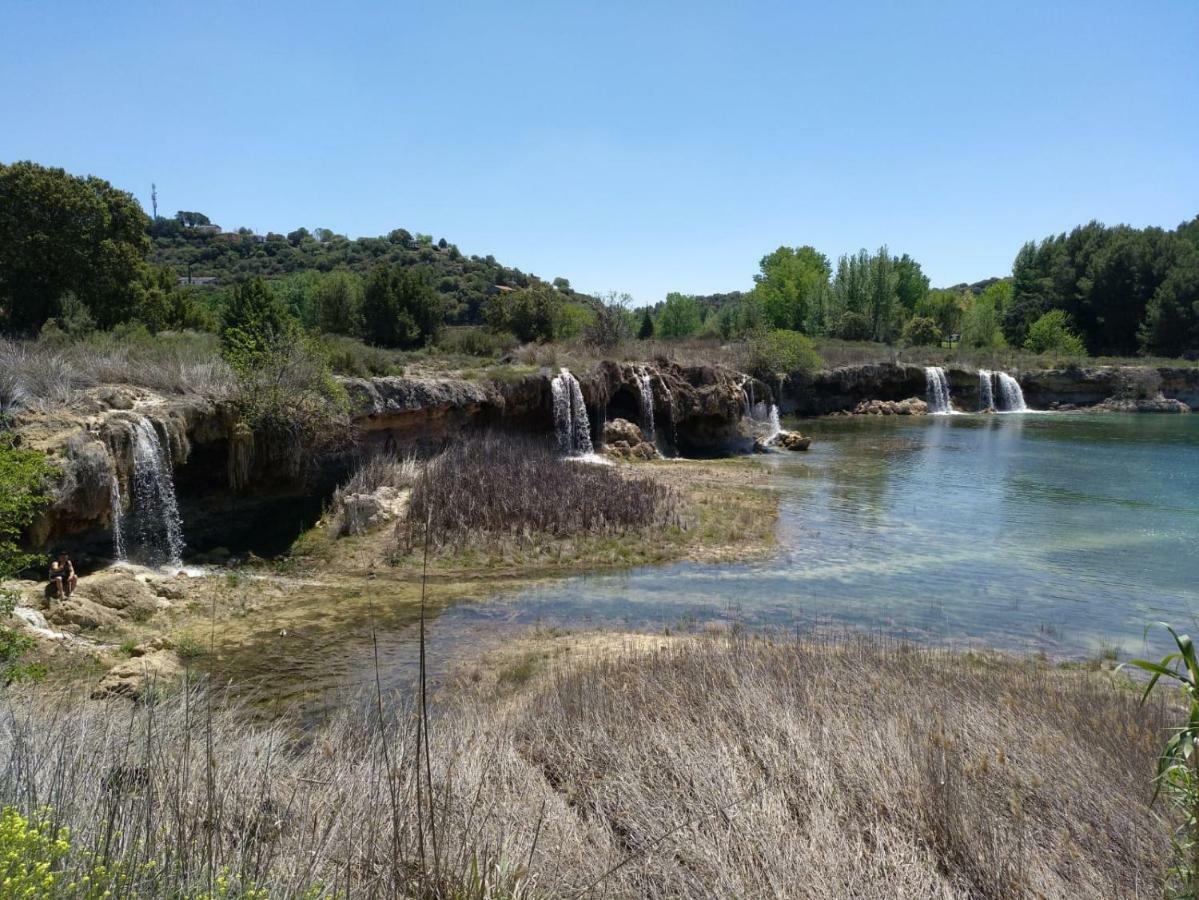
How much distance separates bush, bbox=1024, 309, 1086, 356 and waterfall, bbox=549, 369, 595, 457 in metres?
47.5

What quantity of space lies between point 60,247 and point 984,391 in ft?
149

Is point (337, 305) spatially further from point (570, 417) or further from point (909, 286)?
point (909, 286)

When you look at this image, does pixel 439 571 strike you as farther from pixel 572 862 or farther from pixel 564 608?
pixel 572 862

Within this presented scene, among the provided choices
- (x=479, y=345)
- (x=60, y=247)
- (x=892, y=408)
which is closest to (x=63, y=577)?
(x=60, y=247)

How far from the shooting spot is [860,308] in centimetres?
6588

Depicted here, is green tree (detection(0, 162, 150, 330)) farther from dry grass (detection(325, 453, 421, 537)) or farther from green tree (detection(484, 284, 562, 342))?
green tree (detection(484, 284, 562, 342))

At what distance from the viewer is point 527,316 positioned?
126ft

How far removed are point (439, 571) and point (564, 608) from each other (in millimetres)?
2983

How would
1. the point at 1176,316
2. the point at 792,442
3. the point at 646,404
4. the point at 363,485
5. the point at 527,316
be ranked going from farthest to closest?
the point at 1176,316, the point at 527,316, the point at 792,442, the point at 646,404, the point at 363,485

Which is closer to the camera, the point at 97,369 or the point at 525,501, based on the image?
the point at 97,369

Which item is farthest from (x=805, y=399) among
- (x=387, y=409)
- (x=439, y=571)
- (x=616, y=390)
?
(x=439, y=571)

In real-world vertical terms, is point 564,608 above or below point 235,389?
below

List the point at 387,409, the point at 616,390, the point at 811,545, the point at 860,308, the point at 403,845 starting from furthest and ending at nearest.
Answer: the point at 860,308, the point at 616,390, the point at 387,409, the point at 811,545, the point at 403,845

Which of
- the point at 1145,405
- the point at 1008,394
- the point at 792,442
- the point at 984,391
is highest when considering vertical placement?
the point at 984,391
